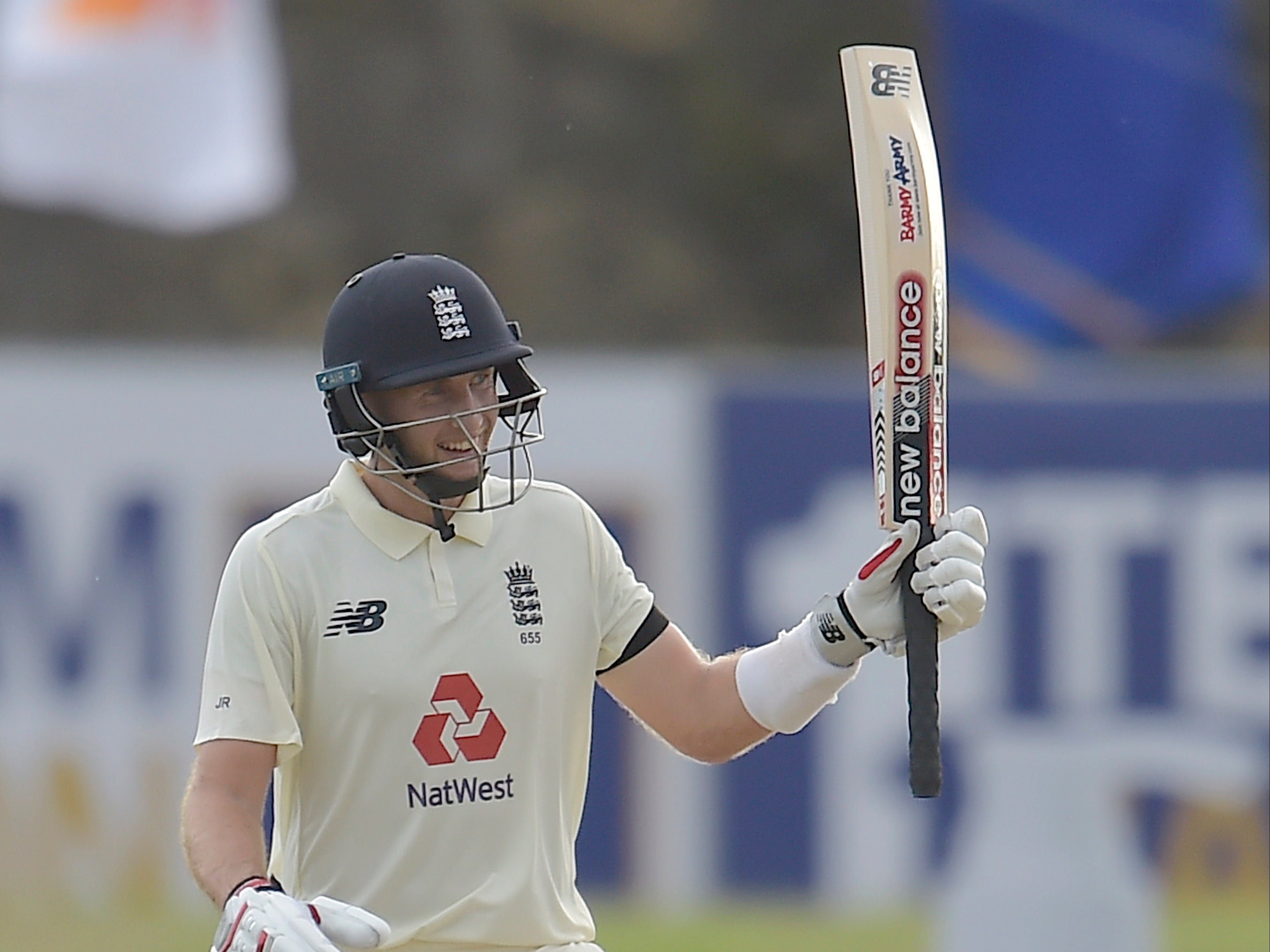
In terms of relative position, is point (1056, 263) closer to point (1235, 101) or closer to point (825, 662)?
point (1235, 101)

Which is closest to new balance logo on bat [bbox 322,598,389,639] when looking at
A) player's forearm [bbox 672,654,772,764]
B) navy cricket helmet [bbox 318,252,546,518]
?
navy cricket helmet [bbox 318,252,546,518]

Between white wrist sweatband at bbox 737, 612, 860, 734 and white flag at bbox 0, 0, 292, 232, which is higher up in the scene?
white flag at bbox 0, 0, 292, 232

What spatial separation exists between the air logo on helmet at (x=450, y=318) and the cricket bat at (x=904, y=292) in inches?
26.6

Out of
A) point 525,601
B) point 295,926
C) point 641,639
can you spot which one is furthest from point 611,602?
point 295,926

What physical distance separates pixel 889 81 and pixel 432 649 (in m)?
1.20

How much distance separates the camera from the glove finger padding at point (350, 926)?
12.3 ft

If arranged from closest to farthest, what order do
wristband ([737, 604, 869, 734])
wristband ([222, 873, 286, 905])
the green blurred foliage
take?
wristband ([222, 873, 286, 905]), wristband ([737, 604, 869, 734]), the green blurred foliage

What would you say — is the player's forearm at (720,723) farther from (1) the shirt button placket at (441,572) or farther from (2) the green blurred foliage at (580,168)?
(2) the green blurred foliage at (580,168)

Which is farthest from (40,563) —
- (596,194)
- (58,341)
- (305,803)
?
(596,194)

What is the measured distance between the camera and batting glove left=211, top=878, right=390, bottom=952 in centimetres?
372

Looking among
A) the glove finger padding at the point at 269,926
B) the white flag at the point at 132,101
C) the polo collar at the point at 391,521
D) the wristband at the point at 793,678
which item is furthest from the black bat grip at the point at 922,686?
the white flag at the point at 132,101

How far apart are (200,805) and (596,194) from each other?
691 inches

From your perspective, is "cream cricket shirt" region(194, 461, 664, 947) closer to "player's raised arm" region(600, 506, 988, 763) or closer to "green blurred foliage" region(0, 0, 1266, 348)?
"player's raised arm" region(600, 506, 988, 763)

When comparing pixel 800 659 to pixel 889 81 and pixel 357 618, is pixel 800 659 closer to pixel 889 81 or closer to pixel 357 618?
pixel 357 618
